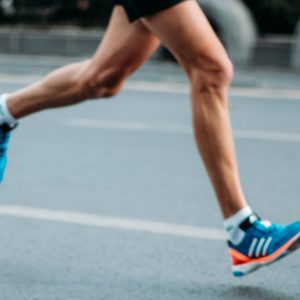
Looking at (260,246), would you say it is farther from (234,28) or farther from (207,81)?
(234,28)

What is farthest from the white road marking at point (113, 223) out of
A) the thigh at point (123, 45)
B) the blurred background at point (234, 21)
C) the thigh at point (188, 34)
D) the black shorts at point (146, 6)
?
the blurred background at point (234, 21)

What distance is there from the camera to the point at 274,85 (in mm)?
13789

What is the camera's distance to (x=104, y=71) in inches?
168

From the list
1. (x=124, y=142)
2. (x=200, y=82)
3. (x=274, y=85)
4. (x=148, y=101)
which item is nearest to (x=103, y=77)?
(x=200, y=82)

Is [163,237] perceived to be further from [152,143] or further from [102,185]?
[152,143]

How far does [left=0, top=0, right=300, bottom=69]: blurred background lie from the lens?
1587 cm

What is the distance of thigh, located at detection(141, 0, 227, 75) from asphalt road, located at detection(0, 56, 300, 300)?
0.83 metres

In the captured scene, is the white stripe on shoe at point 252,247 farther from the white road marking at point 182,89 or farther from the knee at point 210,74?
the white road marking at point 182,89

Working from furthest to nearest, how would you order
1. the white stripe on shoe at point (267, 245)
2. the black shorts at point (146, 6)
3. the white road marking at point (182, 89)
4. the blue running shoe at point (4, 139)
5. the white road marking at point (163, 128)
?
the white road marking at point (182, 89)
the white road marking at point (163, 128)
the blue running shoe at point (4, 139)
the white stripe on shoe at point (267, 245)
the black shorts at point (146, 6)

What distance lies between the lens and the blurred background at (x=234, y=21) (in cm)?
1587

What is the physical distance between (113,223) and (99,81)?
1.08 m

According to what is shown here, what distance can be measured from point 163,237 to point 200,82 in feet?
3.63

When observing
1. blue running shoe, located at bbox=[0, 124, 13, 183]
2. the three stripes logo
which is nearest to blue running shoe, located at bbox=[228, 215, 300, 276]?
the three stripes logo

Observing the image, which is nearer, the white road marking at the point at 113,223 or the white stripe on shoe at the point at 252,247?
the white stripe on shoe at the point at 252,247
